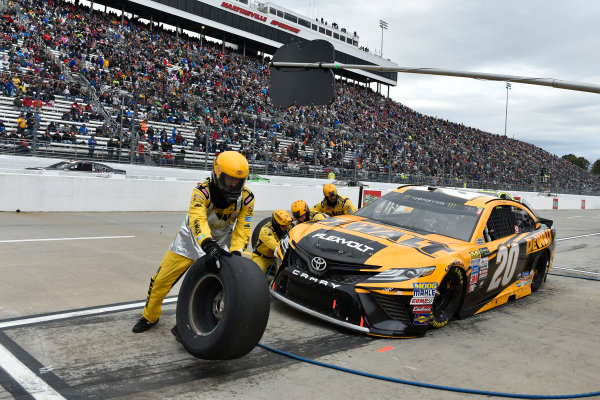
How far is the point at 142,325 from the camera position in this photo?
14.0 feet

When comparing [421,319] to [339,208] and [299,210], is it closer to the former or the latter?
[299,210]

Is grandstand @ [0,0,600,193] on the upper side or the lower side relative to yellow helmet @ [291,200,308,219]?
upper

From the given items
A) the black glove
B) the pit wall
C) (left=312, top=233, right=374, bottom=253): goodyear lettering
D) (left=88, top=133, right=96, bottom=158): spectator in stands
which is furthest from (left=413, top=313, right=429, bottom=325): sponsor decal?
(left=88, top=133, right=96, bottom=158): spectator in stands

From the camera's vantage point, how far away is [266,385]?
334 cm

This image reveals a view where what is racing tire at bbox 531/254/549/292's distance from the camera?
6.78m

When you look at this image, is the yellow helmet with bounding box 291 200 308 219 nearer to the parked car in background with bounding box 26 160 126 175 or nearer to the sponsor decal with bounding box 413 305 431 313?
the sponsor decal with bounding box 413 305 431 313

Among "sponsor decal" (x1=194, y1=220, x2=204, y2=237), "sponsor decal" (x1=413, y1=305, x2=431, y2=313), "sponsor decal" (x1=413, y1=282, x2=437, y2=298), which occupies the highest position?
"sponsor decal" (x1=194, y1=220, x2=204, y2=237)

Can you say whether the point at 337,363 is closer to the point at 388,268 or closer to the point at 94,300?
the point at 388,268

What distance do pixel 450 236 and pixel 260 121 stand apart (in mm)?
19728

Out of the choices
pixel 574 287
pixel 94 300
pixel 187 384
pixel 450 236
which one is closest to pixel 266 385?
pixel 187 384

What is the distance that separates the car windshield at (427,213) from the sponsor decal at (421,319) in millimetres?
1178

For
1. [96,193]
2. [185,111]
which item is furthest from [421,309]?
[185,111]

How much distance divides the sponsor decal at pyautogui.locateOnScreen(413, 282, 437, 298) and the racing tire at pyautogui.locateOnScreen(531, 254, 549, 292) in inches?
111

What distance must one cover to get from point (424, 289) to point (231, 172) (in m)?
2.02
